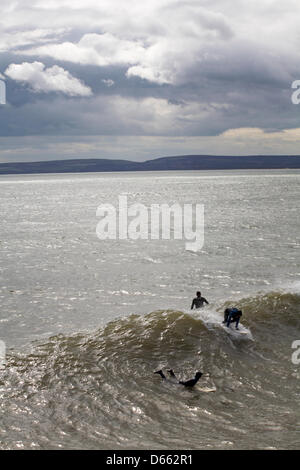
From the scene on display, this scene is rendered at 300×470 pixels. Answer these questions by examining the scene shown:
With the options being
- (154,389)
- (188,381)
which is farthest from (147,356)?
(188,381)

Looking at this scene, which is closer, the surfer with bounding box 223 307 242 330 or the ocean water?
the ocean water

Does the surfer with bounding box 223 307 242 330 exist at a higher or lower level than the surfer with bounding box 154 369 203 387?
higher

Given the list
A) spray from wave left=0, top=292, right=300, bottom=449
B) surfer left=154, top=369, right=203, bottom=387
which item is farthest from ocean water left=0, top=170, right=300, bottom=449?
surfer left=154, top=369, right=203, bottom=387

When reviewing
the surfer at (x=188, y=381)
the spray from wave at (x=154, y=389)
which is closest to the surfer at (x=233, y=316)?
the spray from wave at (x=154, y=389)

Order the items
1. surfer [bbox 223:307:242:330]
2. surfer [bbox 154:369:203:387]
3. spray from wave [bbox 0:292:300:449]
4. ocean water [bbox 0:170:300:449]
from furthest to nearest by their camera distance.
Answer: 1. surfer [bbox 223:307:242:330]
2. surfer [bbox 154:369:203:387]
3. ocean water [bbox 0:170:300:449]
4. spray from wave [bbox 0:292:300:449]

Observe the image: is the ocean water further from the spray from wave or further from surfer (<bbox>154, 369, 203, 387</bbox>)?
surfer (<bbox>154, 369, 203, 387</bbox>)

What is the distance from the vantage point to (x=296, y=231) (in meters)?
67.2

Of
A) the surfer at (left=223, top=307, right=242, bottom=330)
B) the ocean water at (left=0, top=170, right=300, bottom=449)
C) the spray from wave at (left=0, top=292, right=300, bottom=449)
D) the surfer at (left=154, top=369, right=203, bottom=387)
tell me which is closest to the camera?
the spray from wave at (left=0, top=292, right=300, bottom=449)

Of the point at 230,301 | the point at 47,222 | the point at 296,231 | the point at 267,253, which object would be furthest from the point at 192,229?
the point at 230,301

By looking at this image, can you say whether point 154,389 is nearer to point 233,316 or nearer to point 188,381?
point 188,381

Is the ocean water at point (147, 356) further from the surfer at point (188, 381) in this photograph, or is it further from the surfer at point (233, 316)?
the surfer at point (233, 316)

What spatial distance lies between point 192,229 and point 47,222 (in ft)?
105

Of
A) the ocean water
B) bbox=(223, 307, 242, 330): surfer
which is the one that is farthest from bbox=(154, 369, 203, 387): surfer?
bbox=(223, 307, 242, 330): surfer
